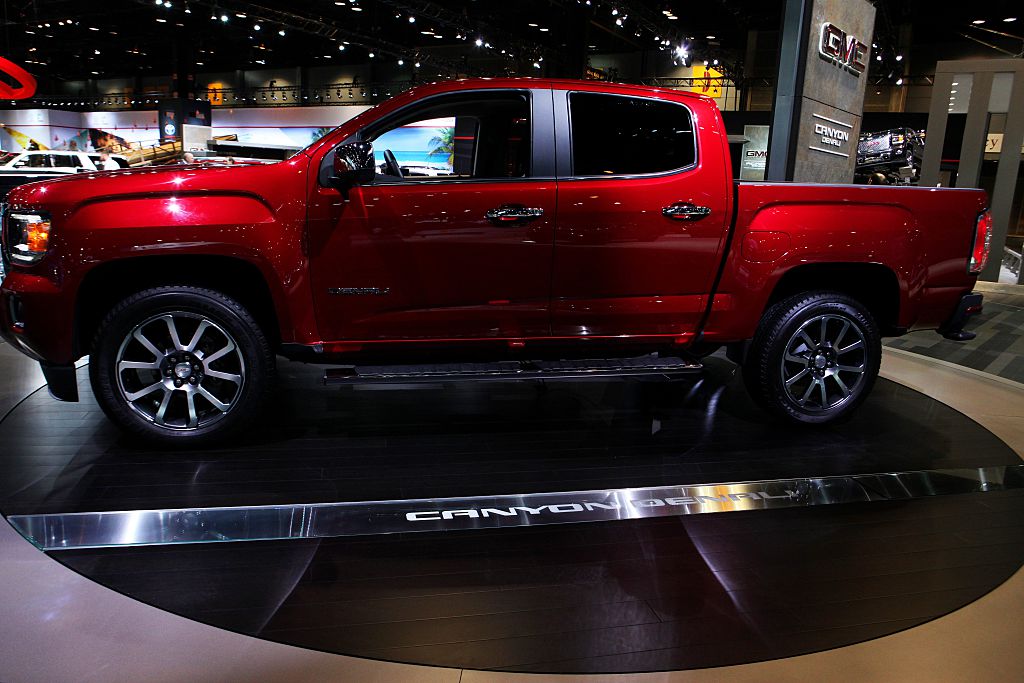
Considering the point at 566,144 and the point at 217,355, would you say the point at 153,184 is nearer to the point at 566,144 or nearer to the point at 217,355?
the point at 217,355

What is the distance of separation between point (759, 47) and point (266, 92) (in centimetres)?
1958

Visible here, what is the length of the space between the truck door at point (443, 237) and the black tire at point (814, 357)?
3.87 feet

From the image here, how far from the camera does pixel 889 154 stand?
13.9 m

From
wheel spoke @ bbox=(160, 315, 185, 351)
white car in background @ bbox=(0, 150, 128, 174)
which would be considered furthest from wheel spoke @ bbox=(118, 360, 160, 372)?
white car in background @ bbox=(0, 150, 128, 174)

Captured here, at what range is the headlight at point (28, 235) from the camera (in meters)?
2.98

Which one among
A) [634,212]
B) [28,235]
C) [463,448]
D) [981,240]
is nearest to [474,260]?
[634,212]

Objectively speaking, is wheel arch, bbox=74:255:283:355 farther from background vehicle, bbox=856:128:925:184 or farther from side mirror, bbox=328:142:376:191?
background vehicle, bbox=856:128:925:184

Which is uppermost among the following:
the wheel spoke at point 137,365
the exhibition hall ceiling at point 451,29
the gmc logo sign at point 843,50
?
the exhibition hall ceiling at point 451,29

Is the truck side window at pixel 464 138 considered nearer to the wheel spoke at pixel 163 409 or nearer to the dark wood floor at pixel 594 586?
the wheel spoke at pixel 163 409

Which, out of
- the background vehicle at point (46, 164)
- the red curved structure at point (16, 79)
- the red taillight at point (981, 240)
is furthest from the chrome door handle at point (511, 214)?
the background vehicle at point (46, 164)

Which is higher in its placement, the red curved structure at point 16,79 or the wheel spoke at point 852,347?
the red curved structure at point 16,79

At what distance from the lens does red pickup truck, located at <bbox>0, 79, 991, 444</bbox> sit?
120 inches

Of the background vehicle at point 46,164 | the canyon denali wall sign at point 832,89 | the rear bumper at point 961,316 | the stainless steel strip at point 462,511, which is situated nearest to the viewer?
the stainless steel strip at point 462,511

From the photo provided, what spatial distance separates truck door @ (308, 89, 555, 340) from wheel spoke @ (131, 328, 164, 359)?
717 millimetres
